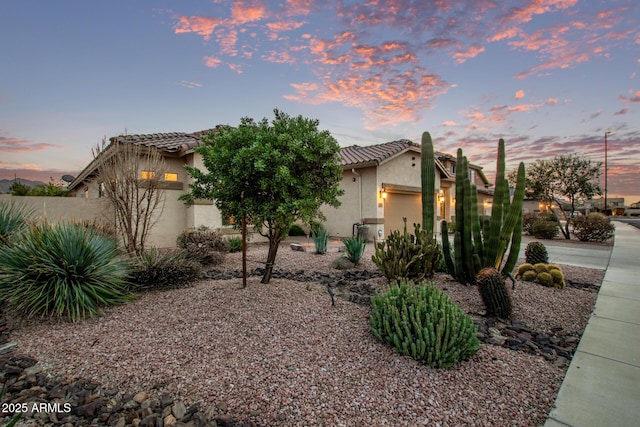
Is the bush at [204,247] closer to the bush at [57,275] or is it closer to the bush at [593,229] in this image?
the bush at [57,275]

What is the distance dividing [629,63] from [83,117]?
18408 mm

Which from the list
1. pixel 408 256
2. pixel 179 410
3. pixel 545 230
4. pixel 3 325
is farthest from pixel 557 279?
pixel 545 230

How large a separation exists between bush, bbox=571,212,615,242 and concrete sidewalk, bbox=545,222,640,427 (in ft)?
41.5

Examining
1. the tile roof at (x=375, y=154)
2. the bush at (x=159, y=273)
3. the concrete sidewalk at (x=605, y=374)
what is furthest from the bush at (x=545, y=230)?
the bush at (x=159, y=273)

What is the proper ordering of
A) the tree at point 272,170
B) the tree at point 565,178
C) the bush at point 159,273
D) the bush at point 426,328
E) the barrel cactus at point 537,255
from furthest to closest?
the tree at point 565,178
the barrel cactus at point 537,255
the bush at point 159,273
the tree at point 272,170
the bush at point 426,328

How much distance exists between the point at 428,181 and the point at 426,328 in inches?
159

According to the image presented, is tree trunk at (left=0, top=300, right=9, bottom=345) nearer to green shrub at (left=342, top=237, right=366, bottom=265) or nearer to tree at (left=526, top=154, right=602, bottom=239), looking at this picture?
green shrub at (left=342, top=237, right=366, bottom=265)

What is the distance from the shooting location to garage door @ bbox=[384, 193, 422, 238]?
16.0 metres

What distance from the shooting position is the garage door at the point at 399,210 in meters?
16.0

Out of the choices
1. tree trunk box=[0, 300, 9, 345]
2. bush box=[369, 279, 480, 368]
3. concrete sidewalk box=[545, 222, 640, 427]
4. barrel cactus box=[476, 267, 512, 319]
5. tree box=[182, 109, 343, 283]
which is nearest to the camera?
concrete sidewalk box=[545, 222, 640, 427]

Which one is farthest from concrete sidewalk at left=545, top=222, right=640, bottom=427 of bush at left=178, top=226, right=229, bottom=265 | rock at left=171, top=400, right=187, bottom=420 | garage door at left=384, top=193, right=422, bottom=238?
garage door at left=384, top=193, right=422, bottom=238

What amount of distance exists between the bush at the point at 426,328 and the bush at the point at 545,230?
16.7m

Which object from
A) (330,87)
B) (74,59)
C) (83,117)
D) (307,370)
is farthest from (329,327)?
(83,117)

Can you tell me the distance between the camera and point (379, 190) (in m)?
14.9
